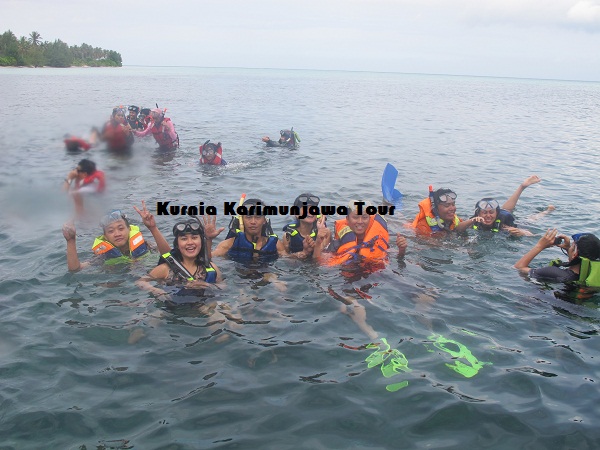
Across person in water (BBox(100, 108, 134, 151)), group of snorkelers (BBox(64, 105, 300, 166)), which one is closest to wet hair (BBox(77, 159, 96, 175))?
group of snorkelers (BBox(64, 105, 300, 166))

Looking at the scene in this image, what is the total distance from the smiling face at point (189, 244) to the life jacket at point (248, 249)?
51.1 inches

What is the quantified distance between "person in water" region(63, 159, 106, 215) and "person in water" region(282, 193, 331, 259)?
598 centimetres

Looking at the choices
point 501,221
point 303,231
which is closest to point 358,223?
point 303,231

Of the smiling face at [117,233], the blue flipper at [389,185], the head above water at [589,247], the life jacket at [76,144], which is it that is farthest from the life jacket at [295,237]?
the life jacket at [76,144]

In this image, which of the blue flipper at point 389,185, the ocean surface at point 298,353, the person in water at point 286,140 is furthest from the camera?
the person in water at point 286,140

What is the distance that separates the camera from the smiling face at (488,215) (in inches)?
371

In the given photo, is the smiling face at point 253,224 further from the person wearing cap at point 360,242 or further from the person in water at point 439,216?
the person in water at point 439,216

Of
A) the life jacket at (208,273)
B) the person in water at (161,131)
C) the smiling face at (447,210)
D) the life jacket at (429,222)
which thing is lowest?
the life jacket at (208,273)

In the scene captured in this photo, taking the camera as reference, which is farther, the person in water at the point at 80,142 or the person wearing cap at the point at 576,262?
the person in water at the point at 80,142

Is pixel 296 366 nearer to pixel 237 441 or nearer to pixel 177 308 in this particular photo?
pixel 237 441

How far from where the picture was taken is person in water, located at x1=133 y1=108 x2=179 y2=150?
58.3 feet

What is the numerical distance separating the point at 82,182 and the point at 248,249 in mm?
6285

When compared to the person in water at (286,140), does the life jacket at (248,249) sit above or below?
below

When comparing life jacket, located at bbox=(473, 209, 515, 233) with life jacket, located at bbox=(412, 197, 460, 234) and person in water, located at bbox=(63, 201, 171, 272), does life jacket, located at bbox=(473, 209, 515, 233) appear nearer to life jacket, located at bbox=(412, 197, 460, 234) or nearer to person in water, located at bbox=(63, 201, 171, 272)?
life jacket, located at bbox=(412, 197, 460, 234)
